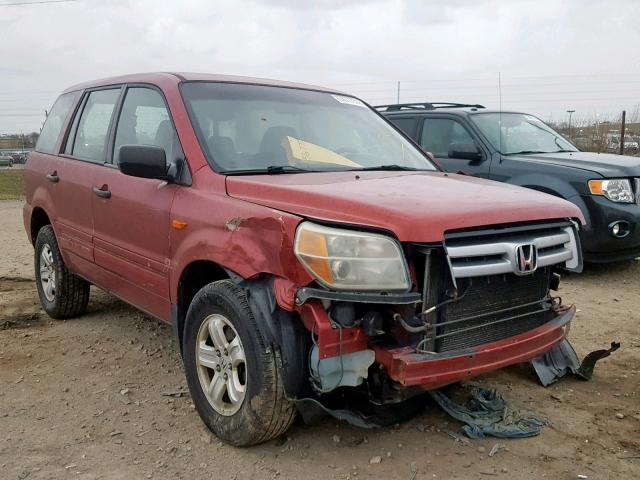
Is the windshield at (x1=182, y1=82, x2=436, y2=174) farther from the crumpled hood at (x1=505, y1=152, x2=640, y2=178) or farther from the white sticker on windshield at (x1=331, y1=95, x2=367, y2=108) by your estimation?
the crumpled hood at (x1=505, y1=152, x2=640, y2=178)

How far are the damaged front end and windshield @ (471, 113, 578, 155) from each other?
447cm

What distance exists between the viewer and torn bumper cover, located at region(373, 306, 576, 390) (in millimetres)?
2537

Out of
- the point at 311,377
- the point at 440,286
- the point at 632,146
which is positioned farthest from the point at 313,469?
the point at 632,146

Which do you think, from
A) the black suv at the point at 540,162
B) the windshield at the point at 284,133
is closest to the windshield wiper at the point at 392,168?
the windshield at the point at 284,133

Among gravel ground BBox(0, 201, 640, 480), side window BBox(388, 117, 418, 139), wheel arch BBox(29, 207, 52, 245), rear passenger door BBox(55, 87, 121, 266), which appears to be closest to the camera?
gravel ground BBox(0, 201, 640, 480)

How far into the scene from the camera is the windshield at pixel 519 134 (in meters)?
7.09

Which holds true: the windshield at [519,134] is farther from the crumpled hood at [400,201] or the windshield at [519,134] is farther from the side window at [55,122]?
the side window at [55,122]

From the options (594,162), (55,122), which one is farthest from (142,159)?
(594,162)

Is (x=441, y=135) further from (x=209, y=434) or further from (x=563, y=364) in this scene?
(x=209, y=434)

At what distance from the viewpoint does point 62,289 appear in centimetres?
499

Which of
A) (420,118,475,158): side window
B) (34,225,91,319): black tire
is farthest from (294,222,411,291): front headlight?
(420,118,475,158): side window

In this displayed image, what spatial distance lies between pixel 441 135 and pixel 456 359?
5346mm

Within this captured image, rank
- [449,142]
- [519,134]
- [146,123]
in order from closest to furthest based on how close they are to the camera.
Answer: [146,123]
[519,134]
[449,142]

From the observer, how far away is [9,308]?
217 inches
